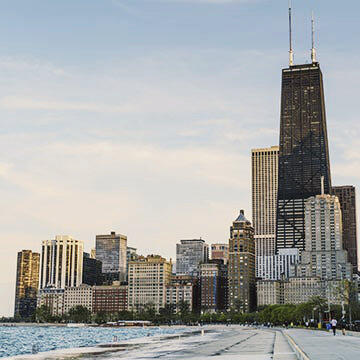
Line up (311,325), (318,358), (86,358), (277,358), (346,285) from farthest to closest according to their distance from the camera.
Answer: (311,325), (346,285), (86,358), (277,358), (318,358)

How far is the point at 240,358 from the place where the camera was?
188 ft

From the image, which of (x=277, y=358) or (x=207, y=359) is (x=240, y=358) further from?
(x=277, y=358)

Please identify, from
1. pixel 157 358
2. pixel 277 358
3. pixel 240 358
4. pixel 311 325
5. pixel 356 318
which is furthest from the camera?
pixel 356 318

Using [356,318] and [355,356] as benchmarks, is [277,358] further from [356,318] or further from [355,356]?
[356,318]

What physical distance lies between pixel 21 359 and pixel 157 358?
1688cm

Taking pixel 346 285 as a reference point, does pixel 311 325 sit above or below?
below

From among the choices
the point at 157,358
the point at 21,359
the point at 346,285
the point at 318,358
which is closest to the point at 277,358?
the point at 318,358

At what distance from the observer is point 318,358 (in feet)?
145

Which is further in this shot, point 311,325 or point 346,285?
point 311,325

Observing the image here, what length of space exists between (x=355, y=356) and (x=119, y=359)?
28437 millimetres

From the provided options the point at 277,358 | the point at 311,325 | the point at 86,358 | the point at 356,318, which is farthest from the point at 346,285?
the point at 277,358

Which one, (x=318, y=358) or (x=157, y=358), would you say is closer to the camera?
(x=318, y=358)

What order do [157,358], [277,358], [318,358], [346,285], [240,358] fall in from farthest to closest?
1. [346,285]
2. [157,358]
3. [240,358]
4. [277,358]
5. [318,358]

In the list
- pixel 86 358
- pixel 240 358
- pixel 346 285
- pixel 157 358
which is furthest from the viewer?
pixel 346 285
